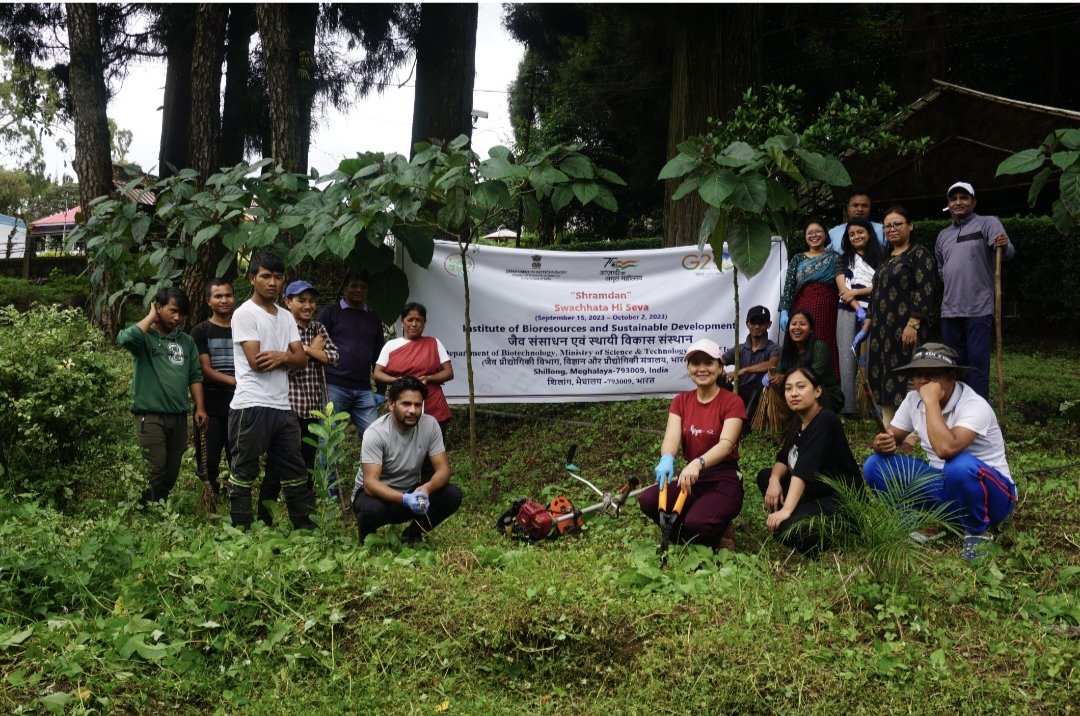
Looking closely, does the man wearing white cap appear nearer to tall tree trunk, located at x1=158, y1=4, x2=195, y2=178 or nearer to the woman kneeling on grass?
the woman kneeling on grass

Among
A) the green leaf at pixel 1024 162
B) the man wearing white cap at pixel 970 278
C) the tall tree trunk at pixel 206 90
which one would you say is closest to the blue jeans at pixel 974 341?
the man wearing white cap at pixel 970 278

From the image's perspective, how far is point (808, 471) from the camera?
4805 millimetres

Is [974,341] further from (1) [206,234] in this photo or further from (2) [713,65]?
(1) [206,234]

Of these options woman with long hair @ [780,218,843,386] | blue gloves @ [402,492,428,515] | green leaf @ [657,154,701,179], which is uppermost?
green leaf @ [657,154,701,179]

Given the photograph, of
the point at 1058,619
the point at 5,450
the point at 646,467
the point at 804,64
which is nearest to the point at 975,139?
the point at 804,64

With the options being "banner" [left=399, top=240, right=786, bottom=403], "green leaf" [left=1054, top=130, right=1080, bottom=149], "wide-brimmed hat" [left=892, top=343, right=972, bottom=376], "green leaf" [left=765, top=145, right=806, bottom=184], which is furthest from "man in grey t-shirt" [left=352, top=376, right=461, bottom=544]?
"green leaf" [left=1054, top=130, right=1080, bottom=149]

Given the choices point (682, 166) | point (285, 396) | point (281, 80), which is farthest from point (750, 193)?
point (281, 80)

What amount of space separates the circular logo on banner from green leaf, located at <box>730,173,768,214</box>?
2581 millimetres

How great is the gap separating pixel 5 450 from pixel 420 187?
113 inches

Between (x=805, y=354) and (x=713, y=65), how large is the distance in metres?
3.71

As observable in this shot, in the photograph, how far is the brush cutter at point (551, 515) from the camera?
5328 millimetres

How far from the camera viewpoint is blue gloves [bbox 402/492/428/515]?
4895 mm

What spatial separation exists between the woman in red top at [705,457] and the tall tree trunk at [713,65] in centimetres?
394

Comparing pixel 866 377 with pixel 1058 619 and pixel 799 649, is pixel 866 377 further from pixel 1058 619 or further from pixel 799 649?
pixel 799 649
